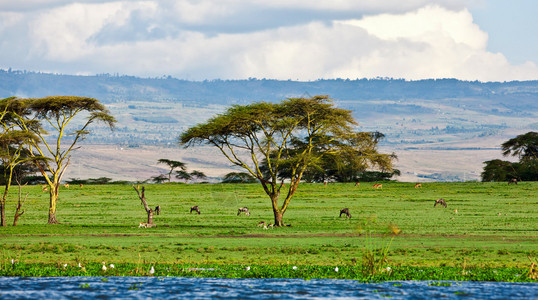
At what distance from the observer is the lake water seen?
25016mm

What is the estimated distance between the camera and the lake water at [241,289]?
25.0 m

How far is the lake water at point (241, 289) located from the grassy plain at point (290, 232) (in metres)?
1.85

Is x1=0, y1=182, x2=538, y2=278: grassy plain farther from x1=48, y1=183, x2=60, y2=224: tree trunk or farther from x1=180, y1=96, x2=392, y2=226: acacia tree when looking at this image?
x1=180, y1=96, x2=392, y2=226: acacia tree

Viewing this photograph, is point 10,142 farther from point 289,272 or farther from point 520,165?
point 520,165

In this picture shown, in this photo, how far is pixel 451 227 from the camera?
49.0m

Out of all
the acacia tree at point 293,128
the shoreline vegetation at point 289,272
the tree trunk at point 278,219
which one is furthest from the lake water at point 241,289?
the acacia tree at point 293,128

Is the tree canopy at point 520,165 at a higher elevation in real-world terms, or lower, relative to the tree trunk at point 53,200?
higher

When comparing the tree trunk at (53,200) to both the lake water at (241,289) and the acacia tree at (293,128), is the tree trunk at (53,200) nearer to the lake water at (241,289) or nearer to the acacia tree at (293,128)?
the acacia tree at (293,128)

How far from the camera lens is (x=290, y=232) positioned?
46.2 meters

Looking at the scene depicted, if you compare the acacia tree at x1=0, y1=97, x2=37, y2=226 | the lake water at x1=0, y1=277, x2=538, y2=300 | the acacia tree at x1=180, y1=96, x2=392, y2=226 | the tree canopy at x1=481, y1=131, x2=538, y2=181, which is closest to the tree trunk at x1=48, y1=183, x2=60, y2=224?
the acacia tree at x1=0, y1=97, x2=37, y2=226

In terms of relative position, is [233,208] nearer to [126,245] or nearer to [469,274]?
[126,245]

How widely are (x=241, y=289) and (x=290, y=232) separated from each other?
1973cm

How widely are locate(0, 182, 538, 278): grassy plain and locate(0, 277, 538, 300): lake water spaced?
185 cm

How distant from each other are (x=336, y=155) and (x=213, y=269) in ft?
74.3
